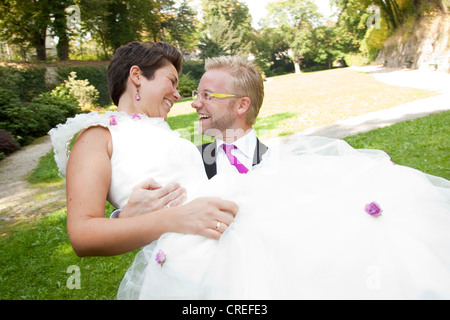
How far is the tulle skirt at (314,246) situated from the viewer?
1303 mm

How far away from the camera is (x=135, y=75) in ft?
6.79

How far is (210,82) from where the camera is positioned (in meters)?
2.86

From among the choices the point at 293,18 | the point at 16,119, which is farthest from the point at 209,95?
the point at 293,18

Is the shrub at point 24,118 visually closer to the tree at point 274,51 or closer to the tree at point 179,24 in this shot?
the tree at point 179,24

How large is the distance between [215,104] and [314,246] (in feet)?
5.72

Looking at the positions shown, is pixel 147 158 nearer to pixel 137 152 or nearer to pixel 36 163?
pixel 137 152

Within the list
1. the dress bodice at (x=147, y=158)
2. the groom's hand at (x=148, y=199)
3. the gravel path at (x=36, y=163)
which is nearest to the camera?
the groom's hand at (x=148, y=199)

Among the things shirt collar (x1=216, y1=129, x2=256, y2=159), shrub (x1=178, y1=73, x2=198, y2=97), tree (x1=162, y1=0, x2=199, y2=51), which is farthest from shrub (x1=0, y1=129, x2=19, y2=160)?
tree (x1=162, y1=0, x2=199, y2=51)

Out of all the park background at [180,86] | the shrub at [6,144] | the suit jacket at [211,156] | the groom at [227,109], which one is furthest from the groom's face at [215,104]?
the shrub at [6,144]

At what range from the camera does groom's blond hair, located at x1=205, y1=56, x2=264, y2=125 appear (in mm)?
2877

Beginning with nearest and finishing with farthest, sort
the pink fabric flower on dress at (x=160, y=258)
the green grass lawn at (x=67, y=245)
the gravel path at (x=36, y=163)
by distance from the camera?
the pink fabric flower on dress at (x=160, y=258) < the green grass lawn at (x=67, y=245) < the gravel path at (x=36, y=163)

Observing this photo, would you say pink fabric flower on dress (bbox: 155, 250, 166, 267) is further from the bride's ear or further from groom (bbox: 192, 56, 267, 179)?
groom (bbox: 192, 56, 267, 179)

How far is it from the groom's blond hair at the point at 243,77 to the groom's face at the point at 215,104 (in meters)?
0.05

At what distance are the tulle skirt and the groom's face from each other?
116 cm
